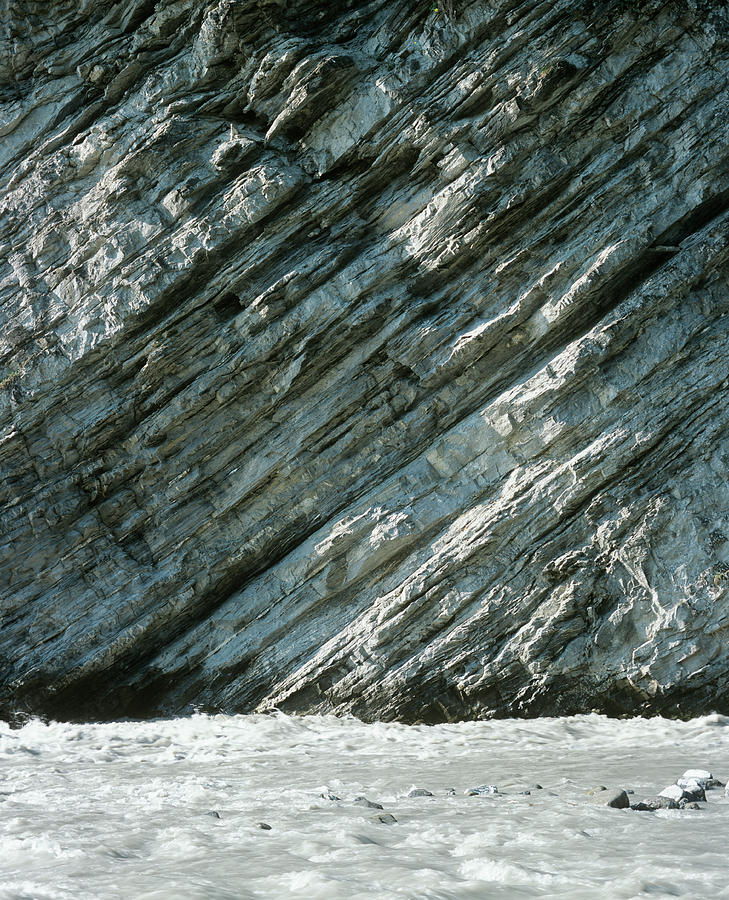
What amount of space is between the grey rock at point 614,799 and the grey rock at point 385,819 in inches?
50.4

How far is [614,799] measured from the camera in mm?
4449

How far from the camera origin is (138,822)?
15.0 feet

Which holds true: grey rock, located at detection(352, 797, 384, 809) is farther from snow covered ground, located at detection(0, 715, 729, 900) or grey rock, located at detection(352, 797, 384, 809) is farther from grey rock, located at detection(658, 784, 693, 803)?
grey rock, located at detection(658, 784, 693, 803)

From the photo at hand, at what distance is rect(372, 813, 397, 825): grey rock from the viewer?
4.25 metres

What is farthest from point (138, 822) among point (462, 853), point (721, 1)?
point (721, 1)

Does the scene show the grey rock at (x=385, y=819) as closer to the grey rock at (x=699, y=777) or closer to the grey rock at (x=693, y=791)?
the grey rock at (x=693, y=791)

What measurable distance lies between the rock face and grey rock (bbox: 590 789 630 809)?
177 inches

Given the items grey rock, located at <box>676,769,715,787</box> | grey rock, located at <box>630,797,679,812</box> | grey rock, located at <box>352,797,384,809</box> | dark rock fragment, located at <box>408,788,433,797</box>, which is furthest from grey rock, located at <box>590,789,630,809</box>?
grey rock, located at <box>352,797,384,809</box>

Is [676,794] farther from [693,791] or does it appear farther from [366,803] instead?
[366,803]

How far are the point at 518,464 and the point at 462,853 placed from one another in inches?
265

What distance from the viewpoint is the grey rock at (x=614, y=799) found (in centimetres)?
443

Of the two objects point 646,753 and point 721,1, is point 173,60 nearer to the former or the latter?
point 721,1

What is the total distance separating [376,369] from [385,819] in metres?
Result: 7.18

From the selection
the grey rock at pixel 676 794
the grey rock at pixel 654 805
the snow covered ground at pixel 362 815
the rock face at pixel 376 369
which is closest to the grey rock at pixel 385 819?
the snow covered ground at pixel 362 815
